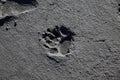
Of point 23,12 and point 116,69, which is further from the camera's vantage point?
point 23,12

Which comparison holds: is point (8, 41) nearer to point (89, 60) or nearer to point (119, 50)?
point (89, 60)

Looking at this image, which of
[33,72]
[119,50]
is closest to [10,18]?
[33,72]

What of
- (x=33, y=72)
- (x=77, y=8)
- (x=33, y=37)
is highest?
(x=77, y=8)

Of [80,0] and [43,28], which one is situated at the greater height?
[80,0]
